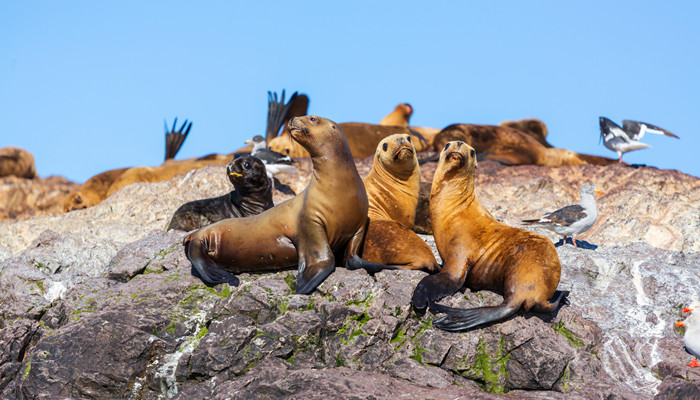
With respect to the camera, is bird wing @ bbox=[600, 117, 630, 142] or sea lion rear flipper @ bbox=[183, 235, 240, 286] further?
bird wing @ bbox=[600, 117, 630, 142]

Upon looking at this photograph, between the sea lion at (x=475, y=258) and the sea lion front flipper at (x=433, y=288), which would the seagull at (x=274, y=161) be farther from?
the sea lion front flipper at (x=433, y=288)

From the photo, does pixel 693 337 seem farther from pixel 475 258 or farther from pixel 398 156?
pixel 398 156

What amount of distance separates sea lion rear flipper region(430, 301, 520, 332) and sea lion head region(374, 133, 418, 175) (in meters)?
2.59

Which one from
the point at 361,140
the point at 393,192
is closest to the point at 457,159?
the point at 393,192

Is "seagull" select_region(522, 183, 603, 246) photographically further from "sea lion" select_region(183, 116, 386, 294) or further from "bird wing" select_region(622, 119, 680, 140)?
"bird wing" select_region(622, 119, 680, 140)

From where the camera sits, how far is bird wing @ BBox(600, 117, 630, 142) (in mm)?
13539

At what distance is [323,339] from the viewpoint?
19.8 ft

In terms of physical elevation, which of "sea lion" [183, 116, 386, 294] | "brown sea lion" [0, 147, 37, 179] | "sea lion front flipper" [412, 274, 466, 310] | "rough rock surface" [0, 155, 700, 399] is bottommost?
"brown sea lion" [0, 147, 37, 179]

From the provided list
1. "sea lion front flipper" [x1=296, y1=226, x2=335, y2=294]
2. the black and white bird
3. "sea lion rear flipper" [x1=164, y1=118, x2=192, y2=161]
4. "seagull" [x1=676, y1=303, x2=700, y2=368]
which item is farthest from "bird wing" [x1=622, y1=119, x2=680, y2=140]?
"sea lion rear flipper" [x1=164, y1=118, x2=192, y2=161]

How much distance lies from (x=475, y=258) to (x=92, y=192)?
496 inches

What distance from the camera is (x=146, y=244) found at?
318 inches

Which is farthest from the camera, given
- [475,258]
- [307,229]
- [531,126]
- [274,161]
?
[531,126]

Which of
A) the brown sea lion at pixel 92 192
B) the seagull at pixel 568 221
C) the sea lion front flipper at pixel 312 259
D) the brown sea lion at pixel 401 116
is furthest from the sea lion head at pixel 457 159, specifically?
the brown sea lion at pixel 401 116

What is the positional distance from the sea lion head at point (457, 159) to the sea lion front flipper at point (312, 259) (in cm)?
131
